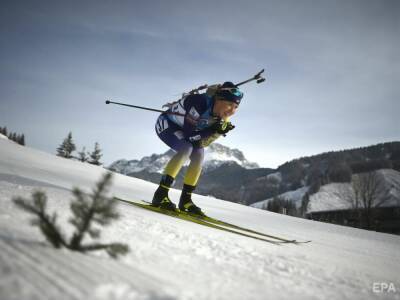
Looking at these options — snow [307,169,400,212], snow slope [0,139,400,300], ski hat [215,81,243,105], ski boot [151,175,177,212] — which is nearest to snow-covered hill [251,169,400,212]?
snow [307,169,400,212]

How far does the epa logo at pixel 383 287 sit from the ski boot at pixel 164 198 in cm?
243

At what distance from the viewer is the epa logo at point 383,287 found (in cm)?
141

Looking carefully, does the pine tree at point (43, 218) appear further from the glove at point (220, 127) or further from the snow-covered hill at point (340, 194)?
the snow-covered hill at point (340, 194)

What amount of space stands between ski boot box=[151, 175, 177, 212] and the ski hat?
149cm

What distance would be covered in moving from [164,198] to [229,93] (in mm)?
1874

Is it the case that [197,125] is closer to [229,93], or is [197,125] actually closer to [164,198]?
[229,93]

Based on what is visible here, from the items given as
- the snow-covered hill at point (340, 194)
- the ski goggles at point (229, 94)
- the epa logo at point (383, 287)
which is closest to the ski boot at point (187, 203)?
the ski goggles at point (229, 94)

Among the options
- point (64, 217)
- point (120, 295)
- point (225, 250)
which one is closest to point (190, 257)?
point (225, 250)

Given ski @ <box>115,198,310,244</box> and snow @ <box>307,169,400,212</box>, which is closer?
ski @ <box>115,198,310,244</box>

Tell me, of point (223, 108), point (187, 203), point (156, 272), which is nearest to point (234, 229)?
point (187, 203)

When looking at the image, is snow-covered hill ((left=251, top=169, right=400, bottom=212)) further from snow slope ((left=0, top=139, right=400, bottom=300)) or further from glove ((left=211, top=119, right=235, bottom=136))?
snow slope ((left=0, top=139, right=400, bottom=300))

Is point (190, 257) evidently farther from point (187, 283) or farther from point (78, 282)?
point (78, 282)

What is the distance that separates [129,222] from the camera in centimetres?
181

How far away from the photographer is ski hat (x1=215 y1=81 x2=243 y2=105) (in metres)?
3.87
